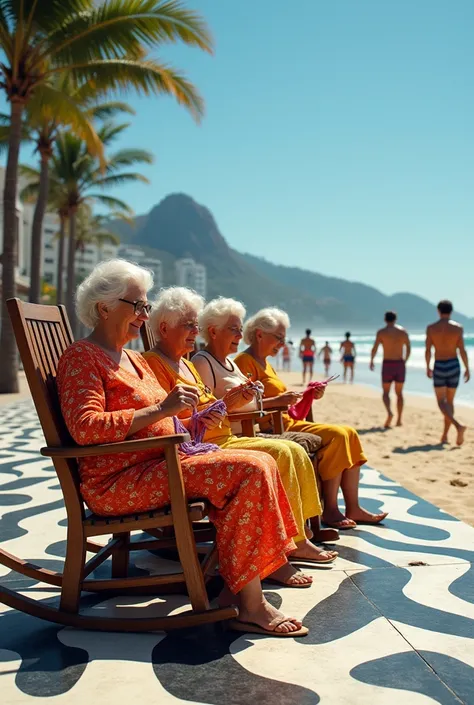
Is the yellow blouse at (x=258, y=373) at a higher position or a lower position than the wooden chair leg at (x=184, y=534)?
higher

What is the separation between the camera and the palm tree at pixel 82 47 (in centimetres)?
1157

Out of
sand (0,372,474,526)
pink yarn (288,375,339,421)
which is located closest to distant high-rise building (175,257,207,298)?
sand (0,372,474,526)

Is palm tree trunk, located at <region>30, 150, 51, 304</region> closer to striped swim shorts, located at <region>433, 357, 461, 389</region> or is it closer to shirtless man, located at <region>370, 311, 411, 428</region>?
shirtless man, located at <region>370, 311, 411, 428</region>

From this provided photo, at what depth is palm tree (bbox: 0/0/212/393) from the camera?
38.0 feet

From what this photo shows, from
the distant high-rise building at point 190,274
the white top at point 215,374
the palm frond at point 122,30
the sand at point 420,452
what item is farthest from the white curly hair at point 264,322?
the distant high-rise building at point 190,274

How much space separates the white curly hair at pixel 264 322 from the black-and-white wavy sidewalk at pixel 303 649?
5.00 ft

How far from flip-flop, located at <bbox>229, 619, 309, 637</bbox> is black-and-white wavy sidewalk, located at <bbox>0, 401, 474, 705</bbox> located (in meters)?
0.03

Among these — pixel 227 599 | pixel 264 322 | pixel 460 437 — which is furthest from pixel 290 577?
pixel 460 437

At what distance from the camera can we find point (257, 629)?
8.06ft

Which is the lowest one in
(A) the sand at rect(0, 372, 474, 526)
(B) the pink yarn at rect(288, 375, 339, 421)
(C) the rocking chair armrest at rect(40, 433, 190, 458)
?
(A) the sand at rect(0, 372, 474, 526)

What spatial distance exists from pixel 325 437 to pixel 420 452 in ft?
13.1

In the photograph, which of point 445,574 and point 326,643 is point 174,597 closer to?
point 326,643

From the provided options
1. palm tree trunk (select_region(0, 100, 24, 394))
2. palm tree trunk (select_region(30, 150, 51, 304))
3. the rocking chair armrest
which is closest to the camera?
the rocking chair armrest

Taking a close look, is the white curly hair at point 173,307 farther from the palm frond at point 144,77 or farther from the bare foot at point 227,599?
the palm frond at point 144,77
